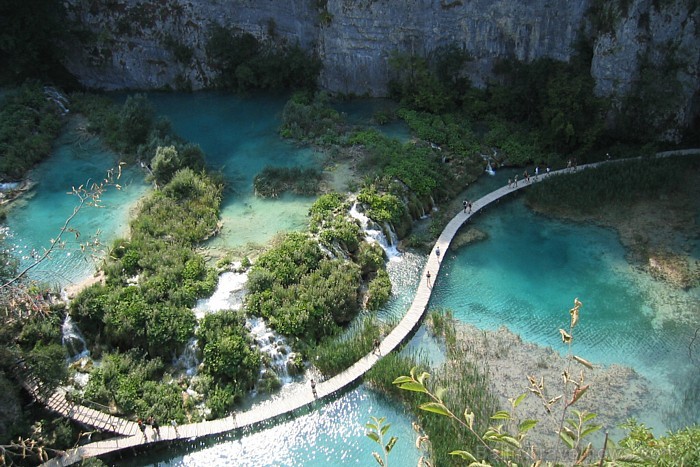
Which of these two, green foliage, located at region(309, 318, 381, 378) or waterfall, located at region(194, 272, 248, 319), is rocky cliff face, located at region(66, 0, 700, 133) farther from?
green foliage, located at region(309, 318, 381, 378)

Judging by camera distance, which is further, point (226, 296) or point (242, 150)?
point (242, 150)

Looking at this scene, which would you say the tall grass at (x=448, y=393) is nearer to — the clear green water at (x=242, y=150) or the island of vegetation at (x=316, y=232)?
the island of vegetation at (x=316, y=232)

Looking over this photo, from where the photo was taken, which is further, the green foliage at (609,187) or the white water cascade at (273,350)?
the green foliage at (609,187)

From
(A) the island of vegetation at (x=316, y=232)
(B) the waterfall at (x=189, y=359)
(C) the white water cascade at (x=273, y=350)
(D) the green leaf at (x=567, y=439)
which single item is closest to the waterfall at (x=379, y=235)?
(A) the island of vegetation at (x=316, y=232)

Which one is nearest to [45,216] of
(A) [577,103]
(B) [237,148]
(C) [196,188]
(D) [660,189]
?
(C) [196,188]

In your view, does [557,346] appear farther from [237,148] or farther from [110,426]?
[237,148]

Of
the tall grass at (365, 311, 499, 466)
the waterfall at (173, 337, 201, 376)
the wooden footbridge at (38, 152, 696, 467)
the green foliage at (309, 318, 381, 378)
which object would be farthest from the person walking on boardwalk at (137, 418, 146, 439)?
the tall grass at (365, 311, 499, 466)

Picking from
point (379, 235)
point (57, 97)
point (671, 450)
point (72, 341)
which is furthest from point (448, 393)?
point (57, 97)

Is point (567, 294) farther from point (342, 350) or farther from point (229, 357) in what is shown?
point (229, 357)
